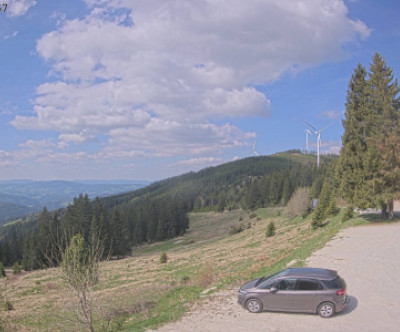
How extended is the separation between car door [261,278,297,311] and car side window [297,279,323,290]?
245 millimetres

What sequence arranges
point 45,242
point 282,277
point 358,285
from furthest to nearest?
point 45,242 < point 358,285 < point 282,277

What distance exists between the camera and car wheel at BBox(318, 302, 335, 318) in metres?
11.9

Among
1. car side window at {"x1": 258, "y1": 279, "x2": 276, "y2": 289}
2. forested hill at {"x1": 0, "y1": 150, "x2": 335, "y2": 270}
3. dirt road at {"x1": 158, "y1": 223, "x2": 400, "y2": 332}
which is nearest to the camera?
dirt road at {"x1": 158, "y1": 223, "x2": 400, "y2": 332}

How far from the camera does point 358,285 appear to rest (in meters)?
15.3

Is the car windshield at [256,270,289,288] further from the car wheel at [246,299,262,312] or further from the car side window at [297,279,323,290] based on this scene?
the car side window at [297,279,323,290]

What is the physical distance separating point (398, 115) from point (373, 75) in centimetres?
481

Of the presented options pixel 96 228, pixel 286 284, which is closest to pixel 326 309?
pixel 286 284

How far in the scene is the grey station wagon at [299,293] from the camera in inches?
469

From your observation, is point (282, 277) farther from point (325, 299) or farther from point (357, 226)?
point (357, 226)

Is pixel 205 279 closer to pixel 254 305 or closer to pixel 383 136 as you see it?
pixel 254 305

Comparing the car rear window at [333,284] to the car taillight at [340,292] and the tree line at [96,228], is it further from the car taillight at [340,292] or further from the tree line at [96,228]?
the tree line at [96,228]

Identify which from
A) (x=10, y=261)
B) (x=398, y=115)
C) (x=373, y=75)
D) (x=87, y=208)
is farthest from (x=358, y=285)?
(x=10, y=261)

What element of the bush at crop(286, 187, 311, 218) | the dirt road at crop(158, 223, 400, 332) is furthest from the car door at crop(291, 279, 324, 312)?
the bush at crop(286, 187, 311, 218)

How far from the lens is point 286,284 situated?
41.1 ft
